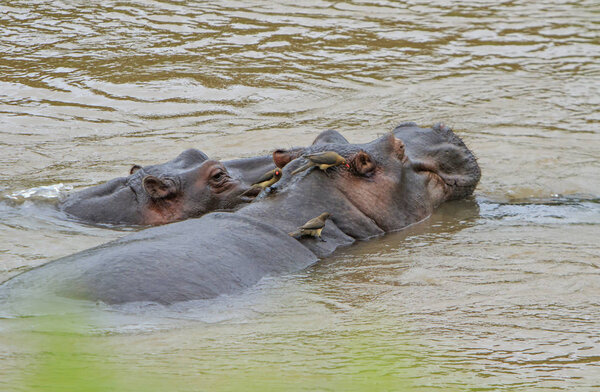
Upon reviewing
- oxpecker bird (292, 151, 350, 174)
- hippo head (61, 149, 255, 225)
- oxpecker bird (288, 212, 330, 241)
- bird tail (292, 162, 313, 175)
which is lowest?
hippo head (61, 149, 255, 225)

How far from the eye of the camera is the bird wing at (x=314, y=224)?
541 cm

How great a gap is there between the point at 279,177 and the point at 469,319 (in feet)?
7.31

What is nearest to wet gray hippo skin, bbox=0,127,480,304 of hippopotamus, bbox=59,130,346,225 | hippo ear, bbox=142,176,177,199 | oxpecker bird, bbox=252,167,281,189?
oxpecker bird, bbox=252,167,281,189

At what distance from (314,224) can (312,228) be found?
24mm

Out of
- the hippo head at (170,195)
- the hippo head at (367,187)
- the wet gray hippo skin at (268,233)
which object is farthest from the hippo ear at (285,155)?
the hippo head at (170,195)

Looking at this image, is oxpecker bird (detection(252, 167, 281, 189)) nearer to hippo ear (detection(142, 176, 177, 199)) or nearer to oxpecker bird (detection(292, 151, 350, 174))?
oxpecker bird (detection(292, 151, 350, 174))

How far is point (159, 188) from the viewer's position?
672 centimetres

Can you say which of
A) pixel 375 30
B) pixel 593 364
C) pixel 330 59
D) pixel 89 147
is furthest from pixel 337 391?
pixel 375 30

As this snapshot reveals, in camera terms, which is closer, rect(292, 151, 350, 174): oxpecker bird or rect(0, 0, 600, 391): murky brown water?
→ rect(0, 0, 600, 391): murky brown water

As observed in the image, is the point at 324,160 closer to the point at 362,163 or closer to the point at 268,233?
the point at 362,163

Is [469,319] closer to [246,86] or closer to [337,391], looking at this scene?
[337,391]

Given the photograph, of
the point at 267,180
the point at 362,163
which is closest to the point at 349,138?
the point at 267,180

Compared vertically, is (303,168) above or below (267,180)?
above

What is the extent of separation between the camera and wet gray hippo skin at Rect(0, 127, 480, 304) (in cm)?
432
